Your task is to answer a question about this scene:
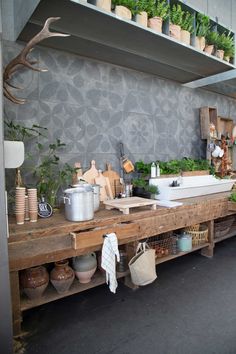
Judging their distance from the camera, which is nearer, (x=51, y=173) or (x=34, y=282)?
(x=34, y=282)

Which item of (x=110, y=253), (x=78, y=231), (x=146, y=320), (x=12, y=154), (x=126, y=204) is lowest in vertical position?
(x=146, y=320)

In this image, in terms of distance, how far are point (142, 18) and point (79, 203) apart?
1760 millimetres

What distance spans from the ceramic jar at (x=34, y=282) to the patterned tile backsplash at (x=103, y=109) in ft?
3.52

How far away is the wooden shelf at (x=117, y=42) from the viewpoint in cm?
185

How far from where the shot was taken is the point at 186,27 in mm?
2582

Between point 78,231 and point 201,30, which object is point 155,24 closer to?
point 201,30

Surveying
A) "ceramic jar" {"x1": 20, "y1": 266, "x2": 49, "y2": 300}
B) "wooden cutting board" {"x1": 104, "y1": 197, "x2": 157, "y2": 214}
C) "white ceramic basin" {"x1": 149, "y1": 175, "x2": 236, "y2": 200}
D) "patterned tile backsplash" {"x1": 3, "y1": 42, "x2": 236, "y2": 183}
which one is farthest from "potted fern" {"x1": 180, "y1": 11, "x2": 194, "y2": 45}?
"ceramic jar" {"x1": 20, "y1": 266, "x2": 49, "y2": 300}

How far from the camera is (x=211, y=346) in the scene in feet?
5.32

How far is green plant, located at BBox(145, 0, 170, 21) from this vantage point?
90.0 inches

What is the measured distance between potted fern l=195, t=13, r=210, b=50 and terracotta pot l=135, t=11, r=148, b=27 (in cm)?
79

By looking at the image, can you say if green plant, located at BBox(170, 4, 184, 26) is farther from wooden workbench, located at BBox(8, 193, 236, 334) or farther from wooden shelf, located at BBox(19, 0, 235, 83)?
wooden workbench, located at BBox(8, 193, 236, 334)

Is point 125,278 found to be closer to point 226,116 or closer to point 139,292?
point 139,292

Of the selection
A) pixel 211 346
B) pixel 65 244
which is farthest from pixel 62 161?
pixel 211 346

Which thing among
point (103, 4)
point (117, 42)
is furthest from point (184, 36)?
point (103, 4)
